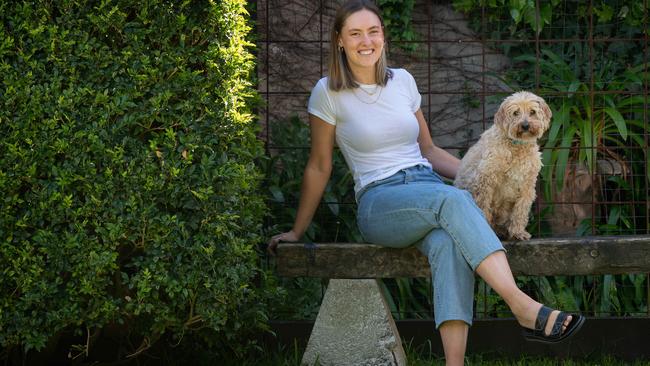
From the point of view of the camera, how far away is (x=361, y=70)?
4270 millimetres

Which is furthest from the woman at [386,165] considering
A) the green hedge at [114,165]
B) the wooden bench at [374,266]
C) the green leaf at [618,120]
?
the green leaf at [618,120]

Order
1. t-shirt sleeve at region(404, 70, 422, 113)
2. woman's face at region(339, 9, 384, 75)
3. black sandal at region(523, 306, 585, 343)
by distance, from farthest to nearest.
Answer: t-shirt sleeve at region(404, 70, 422, 113)
woman's face at region(339, 9, 384, 75)
black sandal at region(523, 306, 585, 343)

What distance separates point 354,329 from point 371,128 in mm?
893

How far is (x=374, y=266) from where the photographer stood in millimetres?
3994

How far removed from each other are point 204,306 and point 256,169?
26.0 inches

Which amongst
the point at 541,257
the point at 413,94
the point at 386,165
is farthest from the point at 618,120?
the point at 386,165

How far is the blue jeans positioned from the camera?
3.60 meters

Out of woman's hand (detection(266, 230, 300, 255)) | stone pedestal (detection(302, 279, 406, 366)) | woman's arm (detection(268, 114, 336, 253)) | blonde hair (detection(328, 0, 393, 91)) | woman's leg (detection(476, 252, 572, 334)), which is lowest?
stone pedestal (detection(302, 279, 406, 366))

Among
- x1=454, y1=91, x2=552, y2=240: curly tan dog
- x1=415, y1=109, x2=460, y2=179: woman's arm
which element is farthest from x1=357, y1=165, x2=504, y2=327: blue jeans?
x1=415, y1=109, x2=460, y2=179: woman's arm

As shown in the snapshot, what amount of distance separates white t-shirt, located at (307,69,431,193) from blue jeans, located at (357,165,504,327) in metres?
0.21

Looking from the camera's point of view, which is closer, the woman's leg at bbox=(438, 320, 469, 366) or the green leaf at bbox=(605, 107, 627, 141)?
the woman's leg at bbox=(438, 320, 469, 366)

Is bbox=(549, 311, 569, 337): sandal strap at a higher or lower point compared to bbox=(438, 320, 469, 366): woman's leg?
higher

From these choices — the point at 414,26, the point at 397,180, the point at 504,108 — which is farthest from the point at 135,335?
the point at 414,26

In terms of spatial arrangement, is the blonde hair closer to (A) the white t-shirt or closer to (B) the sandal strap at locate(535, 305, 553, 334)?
(A) the white t-shirt
